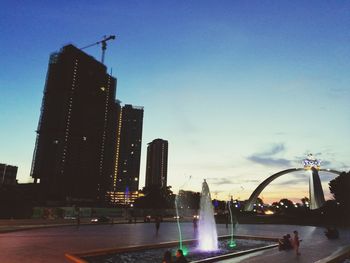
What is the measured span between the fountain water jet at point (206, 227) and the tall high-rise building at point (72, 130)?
100m

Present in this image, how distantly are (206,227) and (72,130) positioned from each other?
112778mm

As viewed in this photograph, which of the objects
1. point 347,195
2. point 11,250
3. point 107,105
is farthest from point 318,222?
point 107,105

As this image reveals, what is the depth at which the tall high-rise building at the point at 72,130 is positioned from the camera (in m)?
122

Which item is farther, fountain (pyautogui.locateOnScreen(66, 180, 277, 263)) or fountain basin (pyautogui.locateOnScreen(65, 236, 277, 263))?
fountain (pyautogui.locateOnScreen(66, 180, 277, 263))

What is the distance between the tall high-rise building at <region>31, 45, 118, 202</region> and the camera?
121562 mm

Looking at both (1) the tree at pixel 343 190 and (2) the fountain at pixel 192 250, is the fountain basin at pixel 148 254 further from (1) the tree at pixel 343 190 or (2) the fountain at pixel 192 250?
(1) the tree at pixel 343 190

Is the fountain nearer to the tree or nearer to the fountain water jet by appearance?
the fountain water jet

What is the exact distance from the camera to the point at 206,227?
21.5 m

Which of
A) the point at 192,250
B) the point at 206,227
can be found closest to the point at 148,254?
the point at 192,250

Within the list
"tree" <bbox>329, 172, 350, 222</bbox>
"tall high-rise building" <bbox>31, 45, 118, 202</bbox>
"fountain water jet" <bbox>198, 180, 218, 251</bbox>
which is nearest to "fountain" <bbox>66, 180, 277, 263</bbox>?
"fountain water jet" <bbox>198, 180, 218, 251</bbox>

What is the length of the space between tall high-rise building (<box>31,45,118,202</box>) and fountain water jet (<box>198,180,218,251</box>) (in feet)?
329

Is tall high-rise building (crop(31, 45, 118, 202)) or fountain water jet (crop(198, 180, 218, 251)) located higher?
tall high-rise building (crop(31, 45, 118, 202))

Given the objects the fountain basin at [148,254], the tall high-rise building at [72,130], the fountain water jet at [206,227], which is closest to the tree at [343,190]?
the fountain water jet at [206,227]

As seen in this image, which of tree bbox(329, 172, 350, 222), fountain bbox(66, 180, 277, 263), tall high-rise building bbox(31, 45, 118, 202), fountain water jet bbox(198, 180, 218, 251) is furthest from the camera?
tall high-rise building bbox(31, 45, 118, 202)
